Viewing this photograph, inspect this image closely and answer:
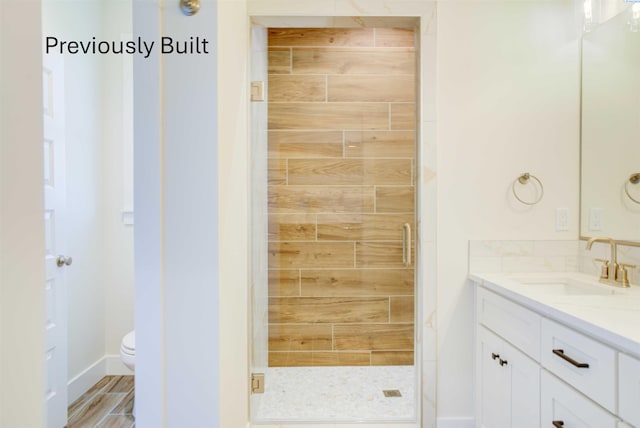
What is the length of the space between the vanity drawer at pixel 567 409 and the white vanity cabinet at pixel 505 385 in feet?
0.14

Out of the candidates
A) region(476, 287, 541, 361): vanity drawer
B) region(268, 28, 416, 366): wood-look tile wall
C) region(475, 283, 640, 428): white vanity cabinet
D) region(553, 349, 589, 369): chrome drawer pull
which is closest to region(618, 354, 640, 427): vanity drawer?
region(475, 283, 640, 428): white vanity cabinet

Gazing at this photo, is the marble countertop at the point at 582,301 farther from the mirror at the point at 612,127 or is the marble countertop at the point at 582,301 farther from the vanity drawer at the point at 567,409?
the mirror at the point at 612,127

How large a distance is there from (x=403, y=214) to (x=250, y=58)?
4.65ft

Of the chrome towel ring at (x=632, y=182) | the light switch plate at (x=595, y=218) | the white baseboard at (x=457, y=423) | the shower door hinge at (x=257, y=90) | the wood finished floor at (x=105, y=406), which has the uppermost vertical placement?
the shower door hinge at (x=257, y=90)

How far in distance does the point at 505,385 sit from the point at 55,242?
7.51 feet

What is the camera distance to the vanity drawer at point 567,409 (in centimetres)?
97

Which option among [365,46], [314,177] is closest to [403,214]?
[314,177]

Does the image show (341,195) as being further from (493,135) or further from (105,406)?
(105,406)

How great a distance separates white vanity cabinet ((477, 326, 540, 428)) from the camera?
1.30 meters

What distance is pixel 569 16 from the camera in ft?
5.92

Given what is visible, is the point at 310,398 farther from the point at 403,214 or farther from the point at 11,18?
the point at 11,18

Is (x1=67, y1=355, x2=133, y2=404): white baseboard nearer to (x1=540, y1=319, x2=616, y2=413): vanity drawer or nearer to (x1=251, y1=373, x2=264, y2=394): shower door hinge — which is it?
(x1=251, y1=373, x2=264, y2=394): shower door hinge

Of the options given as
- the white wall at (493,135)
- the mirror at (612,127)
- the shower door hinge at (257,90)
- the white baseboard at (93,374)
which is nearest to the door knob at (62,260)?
the white baseboard at (93,374)

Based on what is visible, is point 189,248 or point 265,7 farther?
point 265,7
